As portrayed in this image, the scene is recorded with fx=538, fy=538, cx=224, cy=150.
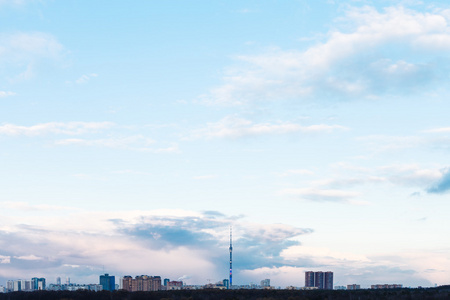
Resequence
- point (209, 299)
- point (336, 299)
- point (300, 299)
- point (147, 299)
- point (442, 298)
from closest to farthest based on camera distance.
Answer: point (442, 298)
point (300, 299)
point (336, 299)
point (209, 299)
point (147, 299)

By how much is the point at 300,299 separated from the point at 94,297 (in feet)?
207

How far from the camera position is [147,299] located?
136 m

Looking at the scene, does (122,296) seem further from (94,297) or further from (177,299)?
(177,299)

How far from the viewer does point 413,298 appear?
96.4 meters

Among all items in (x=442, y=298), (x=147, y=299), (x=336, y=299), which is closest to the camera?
(x=442, y=298)

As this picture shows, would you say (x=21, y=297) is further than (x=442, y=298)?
Yes

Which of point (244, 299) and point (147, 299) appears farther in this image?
point (147, 299)

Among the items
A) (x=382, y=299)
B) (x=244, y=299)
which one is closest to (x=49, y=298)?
(x=244, y=299)

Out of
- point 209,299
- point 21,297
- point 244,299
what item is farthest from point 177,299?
point 21,297

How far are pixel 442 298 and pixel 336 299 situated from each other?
23437mm

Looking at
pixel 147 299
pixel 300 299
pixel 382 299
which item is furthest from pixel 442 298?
pixel 147 299

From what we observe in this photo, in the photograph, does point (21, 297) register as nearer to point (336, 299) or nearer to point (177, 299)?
point (177, 299)

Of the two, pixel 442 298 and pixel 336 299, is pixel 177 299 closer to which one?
pixel 336 299

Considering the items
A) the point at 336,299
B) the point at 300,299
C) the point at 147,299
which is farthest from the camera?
the point at 147,299
